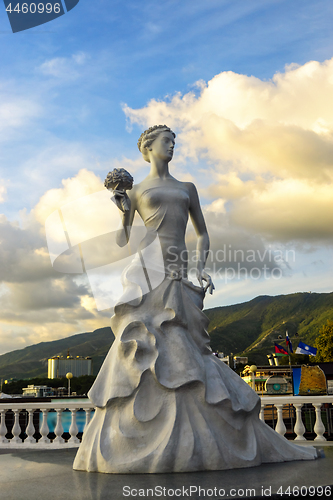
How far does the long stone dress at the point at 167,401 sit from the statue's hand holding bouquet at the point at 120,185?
0.83m

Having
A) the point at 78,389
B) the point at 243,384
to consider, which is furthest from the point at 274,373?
the point at 243,384

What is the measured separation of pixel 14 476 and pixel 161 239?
3203mm

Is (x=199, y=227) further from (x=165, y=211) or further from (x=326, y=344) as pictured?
(x=326, y=344)

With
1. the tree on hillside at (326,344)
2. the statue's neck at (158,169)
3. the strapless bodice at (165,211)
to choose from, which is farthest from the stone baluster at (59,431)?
the tree on hillside at (326,344)

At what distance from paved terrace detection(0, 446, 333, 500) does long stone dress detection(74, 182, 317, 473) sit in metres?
0.18

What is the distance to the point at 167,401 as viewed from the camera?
16.0 feet

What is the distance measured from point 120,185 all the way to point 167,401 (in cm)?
262

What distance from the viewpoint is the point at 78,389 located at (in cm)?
6944

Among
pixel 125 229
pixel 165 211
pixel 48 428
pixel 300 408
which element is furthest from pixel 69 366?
pixel 165 211

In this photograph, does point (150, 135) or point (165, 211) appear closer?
point (165, 211)

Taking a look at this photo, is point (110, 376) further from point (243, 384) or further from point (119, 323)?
point (243, 384)

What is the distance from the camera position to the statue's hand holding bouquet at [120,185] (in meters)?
5.56

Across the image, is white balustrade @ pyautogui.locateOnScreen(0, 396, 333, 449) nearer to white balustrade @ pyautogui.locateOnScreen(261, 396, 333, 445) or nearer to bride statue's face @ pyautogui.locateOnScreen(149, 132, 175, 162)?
white balustrade @ pyautogui.locateOnScreen(261, 396, 333, 445)

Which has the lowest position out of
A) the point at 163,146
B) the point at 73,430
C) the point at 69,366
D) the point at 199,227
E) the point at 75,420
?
the point at 69,366
